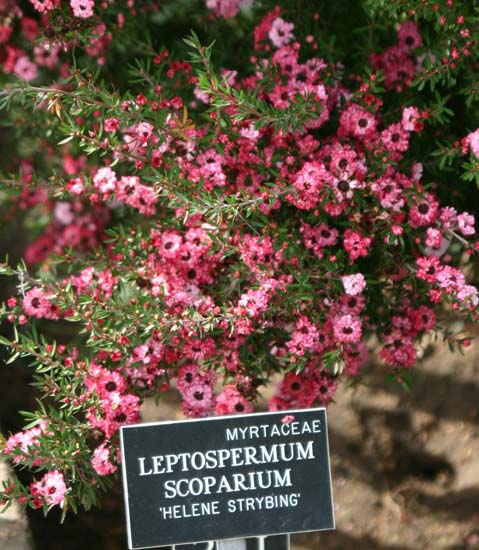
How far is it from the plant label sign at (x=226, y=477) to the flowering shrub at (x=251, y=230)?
0.30m

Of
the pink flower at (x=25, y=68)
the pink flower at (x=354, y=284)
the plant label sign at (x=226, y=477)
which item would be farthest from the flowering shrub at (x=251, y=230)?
the pink flower at (x=25, y=68)

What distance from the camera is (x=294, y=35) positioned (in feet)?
10.0

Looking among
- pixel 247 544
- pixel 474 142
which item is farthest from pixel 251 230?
pixel 247 544

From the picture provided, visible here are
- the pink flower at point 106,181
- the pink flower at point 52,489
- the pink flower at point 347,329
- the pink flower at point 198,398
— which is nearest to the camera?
the pink flower at point 52,489

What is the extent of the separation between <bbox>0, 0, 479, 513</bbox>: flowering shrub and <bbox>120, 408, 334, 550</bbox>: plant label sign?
0.30 m

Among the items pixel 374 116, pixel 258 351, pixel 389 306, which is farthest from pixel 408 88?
pixel 258 351

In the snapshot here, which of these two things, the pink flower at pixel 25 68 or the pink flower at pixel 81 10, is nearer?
the pink flower at pixel 81 10

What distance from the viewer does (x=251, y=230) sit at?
2.80 m

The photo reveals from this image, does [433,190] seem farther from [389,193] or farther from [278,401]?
[278,401]

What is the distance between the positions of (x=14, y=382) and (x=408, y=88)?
1953mm

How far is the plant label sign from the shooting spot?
7.07 feet

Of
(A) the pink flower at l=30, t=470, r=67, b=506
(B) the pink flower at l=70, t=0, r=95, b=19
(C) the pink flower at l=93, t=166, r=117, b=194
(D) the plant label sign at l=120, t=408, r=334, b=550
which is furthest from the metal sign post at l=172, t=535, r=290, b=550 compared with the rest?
(B) the pink flower at l=70, t=0, r=95, b=19

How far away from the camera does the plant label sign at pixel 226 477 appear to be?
7.07 ft

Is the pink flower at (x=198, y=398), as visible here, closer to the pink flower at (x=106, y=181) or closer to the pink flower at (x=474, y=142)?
the pink flower at (x=106, y=181)
